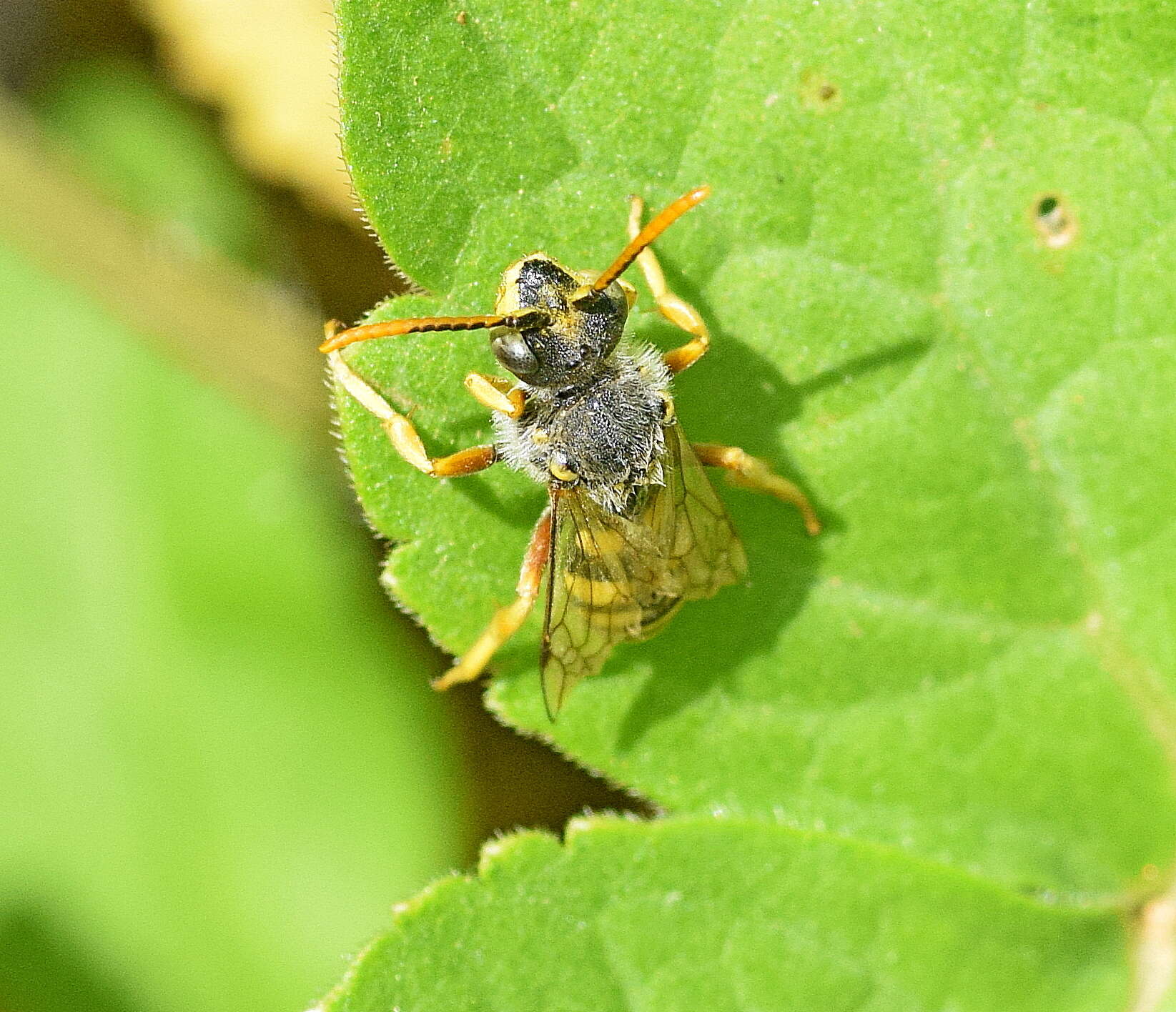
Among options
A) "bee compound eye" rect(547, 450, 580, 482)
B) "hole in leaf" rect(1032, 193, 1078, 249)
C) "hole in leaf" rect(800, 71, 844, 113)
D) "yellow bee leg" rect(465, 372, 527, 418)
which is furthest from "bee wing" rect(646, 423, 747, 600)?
"hole in leaf" rect(1032, 193, 1078, 249)

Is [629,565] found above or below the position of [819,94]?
below

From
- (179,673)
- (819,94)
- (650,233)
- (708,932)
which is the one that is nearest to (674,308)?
(650,233)

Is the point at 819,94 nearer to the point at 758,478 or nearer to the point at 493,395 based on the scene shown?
the point at 758,478

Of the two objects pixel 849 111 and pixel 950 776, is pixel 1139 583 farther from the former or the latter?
pixel 849 111

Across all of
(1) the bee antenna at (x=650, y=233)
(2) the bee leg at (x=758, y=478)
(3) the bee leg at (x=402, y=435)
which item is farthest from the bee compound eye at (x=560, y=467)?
(1) the bee antenna at (x=650, y=233)

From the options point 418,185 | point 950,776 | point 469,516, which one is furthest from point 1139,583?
point 418,185

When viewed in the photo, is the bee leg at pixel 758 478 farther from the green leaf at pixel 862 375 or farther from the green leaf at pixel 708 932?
the green leaf at pixel 708 932
